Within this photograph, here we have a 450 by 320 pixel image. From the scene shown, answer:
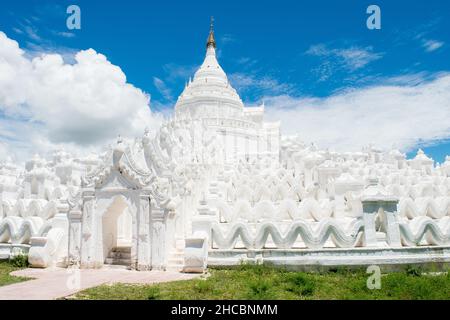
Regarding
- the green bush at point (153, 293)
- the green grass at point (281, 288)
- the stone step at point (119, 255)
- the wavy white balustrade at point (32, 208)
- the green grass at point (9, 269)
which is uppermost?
the wavy white balustrade at point (32, 208)

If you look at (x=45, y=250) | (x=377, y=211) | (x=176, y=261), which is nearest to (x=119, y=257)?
(x=45, y=250)

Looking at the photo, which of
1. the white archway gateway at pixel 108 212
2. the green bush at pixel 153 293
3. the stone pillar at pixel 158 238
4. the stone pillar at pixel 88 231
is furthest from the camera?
the stone pillar at pixel 88 231

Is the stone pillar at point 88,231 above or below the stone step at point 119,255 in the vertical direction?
above

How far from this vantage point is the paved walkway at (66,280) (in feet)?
28.8

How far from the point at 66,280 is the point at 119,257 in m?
3.04

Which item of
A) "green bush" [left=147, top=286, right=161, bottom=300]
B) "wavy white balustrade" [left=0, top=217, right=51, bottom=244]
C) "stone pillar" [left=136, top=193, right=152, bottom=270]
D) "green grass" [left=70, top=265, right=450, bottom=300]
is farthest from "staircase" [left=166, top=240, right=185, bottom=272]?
"wavy white balustrade" [left=0, top=217, right=51, bottom=244]

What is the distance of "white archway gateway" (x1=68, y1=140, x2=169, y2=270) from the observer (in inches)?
474

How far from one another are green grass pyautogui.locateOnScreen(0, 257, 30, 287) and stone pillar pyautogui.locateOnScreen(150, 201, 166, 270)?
11.6 ft

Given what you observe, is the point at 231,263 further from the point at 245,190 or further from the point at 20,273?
the point at 245,190

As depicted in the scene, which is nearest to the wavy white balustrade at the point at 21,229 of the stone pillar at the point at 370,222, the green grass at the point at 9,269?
the green grass at the point at 9,269

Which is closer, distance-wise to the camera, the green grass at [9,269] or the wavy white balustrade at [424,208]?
the green grass at [9,269]

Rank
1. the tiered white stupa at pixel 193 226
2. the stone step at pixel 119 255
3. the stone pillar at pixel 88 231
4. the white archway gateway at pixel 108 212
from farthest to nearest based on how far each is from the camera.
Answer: the stone step at pixel 119 255
the stone pillar at pixel 88 231
the white archway gateway at pixel 108 212
the tiered white stupa at pixel 193 226

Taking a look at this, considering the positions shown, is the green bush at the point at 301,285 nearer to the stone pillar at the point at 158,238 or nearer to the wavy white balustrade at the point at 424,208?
the stone pillar at the point at 158,238

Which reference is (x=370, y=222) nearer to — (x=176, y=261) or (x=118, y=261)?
(x=176, y=261)
